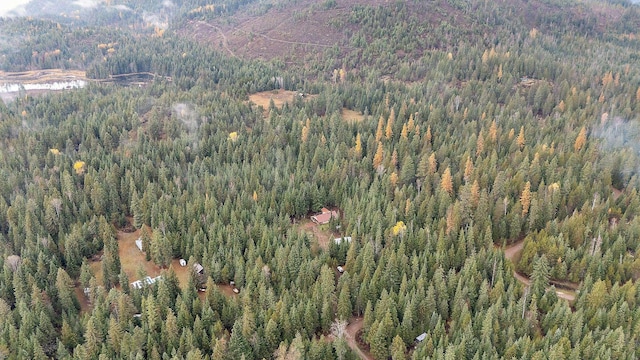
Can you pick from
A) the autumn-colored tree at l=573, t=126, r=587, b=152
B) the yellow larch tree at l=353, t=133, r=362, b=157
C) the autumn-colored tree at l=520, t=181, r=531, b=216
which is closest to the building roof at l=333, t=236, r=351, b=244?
the yellow larch tree at l=353, t=133, r=362, b=157

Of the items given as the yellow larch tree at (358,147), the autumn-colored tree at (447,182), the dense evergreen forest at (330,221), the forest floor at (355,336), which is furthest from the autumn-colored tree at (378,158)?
the forest floor at (355,336)

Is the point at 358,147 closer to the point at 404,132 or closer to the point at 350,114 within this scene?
the point at 404,132

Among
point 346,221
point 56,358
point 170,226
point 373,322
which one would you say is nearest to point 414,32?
point 346,221

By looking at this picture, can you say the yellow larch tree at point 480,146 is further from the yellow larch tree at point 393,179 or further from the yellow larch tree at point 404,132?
the yellow larch tree at point 393,179

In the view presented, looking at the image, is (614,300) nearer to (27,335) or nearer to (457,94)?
(27,335)

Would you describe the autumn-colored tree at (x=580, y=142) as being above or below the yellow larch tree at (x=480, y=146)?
above

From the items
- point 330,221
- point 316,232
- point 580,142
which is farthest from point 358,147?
point 580,142
